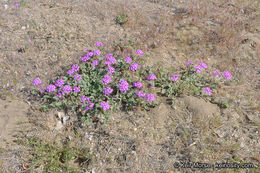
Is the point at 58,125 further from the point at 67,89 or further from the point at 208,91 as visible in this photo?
the point at 208,91

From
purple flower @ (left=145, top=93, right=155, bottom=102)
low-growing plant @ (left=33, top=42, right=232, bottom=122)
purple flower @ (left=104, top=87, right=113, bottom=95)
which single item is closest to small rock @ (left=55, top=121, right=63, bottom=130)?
low-growing plant @ (left=33, top=42, right=232, bottom=122)

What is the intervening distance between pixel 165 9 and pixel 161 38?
194cm

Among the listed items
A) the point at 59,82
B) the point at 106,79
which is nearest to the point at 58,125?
the point at 59,82

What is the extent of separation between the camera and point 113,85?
14.2 feet

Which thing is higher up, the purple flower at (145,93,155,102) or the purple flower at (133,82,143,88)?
the purple flower at (133,82,143,88)

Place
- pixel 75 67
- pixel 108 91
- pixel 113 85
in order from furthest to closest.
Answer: pixel 75 67, pixel 113 85, pixel 108 91

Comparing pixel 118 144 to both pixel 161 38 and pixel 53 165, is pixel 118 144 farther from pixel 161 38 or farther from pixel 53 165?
pixel 161 38

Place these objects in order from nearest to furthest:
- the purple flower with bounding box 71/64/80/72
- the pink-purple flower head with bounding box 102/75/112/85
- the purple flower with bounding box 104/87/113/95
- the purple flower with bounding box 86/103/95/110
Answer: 1. the purple flower with bounding box 86/103/95/110
2. the purple flower with bounding box 104/87/113/95
3. the pink-purple flower head with bounding box 102/75/112/85
4. the purple flower with bounding box 71/64/80/72

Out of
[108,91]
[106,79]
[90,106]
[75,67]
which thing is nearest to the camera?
[90,106]

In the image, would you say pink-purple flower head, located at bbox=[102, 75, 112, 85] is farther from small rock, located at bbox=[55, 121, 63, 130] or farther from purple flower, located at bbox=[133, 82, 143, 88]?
small rock, located at bbox=[55, 121, 63, 130]

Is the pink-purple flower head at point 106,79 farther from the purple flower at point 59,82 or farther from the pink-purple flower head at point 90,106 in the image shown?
the purple flower at point 59,82

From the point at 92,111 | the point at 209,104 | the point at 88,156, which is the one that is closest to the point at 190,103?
the point at 209,104

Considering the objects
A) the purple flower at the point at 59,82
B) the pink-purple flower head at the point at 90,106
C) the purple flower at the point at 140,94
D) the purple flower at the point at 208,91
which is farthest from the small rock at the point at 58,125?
the purple flower at the point at 208,91

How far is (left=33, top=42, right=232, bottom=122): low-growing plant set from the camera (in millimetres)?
4074
